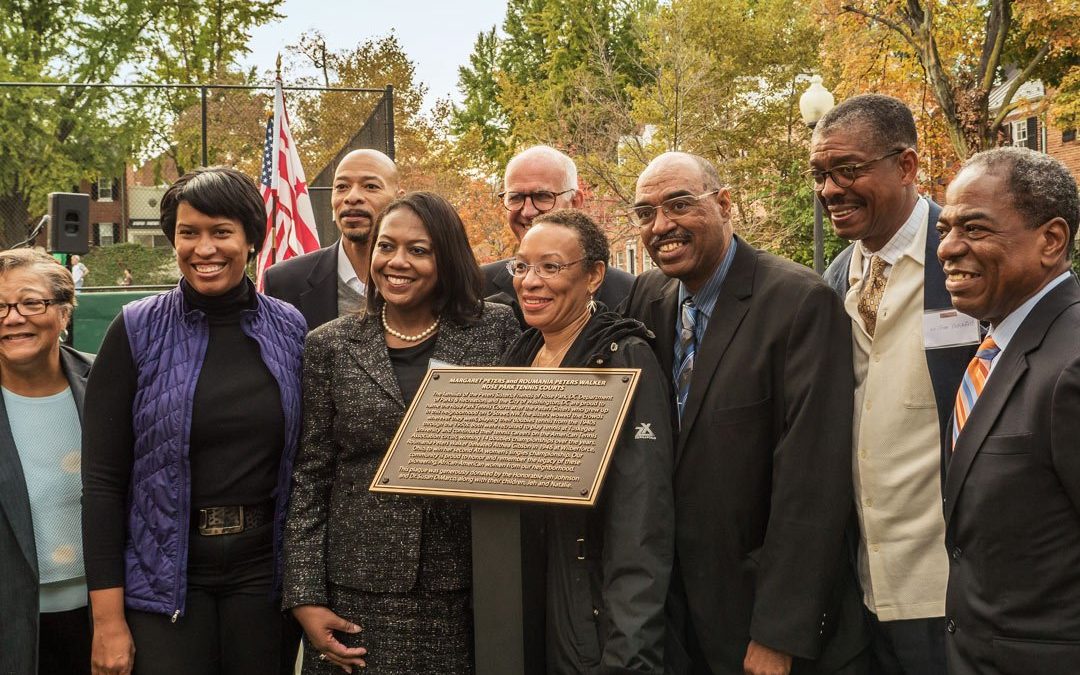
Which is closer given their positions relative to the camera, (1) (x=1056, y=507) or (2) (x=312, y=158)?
(1) (x=1056, y=507)

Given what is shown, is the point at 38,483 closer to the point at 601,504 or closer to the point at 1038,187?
the point at 601,504

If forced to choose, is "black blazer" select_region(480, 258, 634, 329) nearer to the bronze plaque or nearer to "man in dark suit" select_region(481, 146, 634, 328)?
"man in dark suit" select_region(481, 146, 634, 328)

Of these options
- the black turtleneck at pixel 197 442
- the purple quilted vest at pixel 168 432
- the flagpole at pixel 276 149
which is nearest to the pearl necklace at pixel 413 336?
the purple quilted vest at pixel 168 432

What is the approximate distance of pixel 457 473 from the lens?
144 inches

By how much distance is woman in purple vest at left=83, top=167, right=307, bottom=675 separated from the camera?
145 inches

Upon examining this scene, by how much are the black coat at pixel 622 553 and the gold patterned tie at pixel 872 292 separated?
86 cm

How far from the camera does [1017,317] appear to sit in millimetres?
3008

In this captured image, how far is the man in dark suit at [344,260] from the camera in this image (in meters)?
5.67

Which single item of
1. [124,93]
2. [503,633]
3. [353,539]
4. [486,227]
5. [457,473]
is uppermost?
[124,93]

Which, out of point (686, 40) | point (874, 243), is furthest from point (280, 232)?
point (686, 40)

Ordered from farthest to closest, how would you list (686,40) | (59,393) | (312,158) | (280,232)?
(686,40) < (312,158) < (280,232) < (59,393)

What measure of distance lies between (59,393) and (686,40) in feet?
111

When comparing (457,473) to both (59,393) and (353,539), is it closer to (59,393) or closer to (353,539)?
(353,539)

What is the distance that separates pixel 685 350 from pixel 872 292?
0.77 meters
